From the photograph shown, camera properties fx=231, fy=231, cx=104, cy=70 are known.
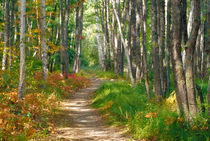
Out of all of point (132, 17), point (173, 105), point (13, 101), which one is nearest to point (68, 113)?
point (13, 101)

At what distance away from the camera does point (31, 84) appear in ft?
36.6

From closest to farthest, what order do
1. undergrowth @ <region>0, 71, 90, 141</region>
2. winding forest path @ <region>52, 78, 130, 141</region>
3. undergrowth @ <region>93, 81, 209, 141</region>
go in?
1. undergrowth @ <region>93, 81, 209, 141</region>
2. undergrowth @ <region>0, 71, 90, 141</region>
3. winding forest path @ <region>52, 78, 130, 141</region>

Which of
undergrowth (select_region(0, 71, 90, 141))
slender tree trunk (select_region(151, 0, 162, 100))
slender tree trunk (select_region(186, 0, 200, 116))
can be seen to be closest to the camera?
slender tree trunk (select_region(186, 0, 200, 116))

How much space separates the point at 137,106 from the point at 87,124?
6.31ft

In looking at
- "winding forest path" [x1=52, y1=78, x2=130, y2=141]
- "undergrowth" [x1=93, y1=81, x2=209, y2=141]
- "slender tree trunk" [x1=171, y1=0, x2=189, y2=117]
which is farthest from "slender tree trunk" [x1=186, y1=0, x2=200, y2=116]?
"winding forest path" [x1=52, y1=78, x2=130, y2=141]

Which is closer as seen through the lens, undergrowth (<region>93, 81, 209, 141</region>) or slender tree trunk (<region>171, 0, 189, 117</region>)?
undergrowth (<region>93, 81, 209, 141</region>)

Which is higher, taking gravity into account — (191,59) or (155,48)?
(155,48)

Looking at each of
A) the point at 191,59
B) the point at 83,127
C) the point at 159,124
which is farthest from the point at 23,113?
the point at 191,59

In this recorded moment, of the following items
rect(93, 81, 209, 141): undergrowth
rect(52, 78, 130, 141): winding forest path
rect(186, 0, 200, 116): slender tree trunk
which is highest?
rect(186, 0, 200, 116): slender tree trunk

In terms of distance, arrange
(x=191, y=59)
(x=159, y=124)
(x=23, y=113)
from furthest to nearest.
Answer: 1. (x=23, y=113)
2. (x=159, y=124)
3. (x=191, y=59)

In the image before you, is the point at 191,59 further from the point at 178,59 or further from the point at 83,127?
the point at 83,127

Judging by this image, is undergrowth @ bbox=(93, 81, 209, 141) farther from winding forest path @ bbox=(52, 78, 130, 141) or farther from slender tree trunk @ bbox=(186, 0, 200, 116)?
winding forest path @ bbox=(52, 78, 130, 141)

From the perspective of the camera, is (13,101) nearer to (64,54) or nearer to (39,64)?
(39,64)

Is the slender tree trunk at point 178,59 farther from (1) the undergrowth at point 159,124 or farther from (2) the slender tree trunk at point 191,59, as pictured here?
(1) the undergrowth at point 159,124
